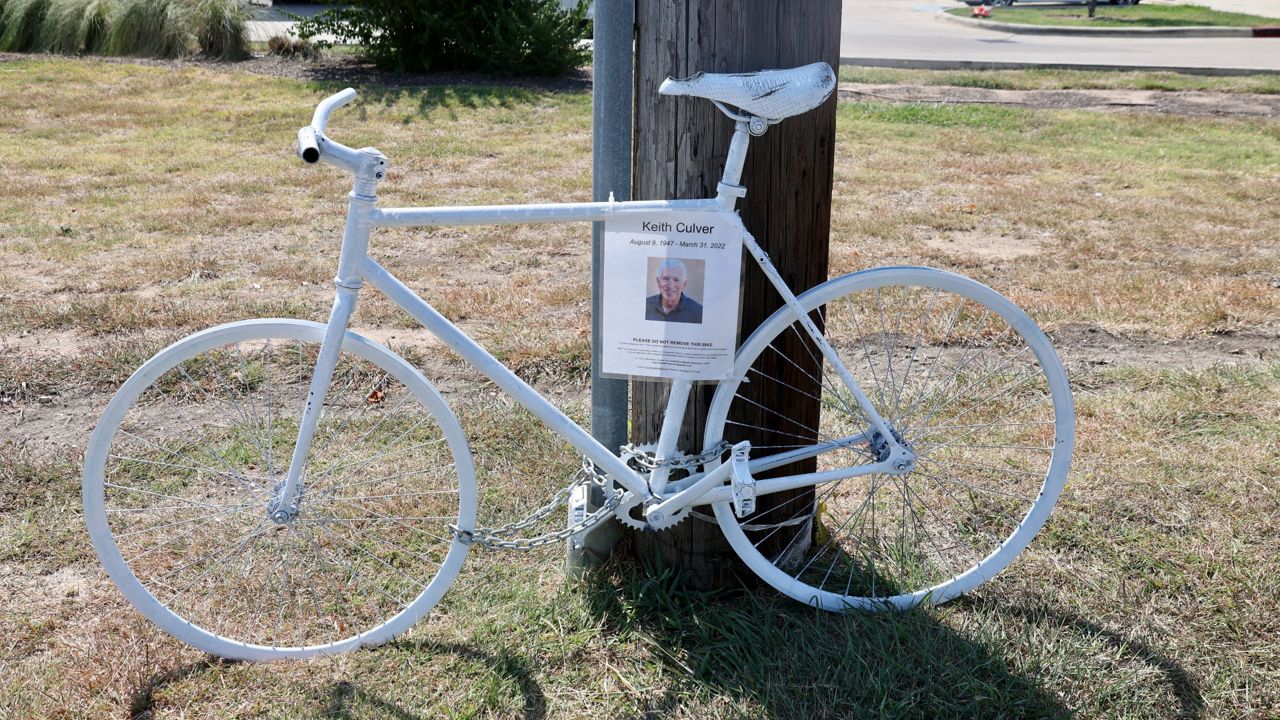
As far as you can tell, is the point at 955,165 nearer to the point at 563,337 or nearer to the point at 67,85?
the point at 563,337

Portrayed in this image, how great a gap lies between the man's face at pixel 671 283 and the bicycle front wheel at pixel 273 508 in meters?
0.60

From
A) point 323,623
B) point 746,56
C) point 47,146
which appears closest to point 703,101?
point 746,56

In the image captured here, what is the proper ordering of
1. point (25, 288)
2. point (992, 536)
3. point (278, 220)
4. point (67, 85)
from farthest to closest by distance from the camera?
point (67, 85)
point (278, 220)
point (25, 288)
point (992, 536)

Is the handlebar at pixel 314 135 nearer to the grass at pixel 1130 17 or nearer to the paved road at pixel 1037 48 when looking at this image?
the paved road at pixel 1037 48

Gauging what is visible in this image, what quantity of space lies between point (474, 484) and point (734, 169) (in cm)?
101

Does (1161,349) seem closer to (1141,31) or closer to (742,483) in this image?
(742,483)

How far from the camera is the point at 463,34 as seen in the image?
1164cm

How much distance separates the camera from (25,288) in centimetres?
522

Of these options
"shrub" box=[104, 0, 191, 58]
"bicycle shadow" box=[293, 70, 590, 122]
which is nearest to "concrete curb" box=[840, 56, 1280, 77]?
"bicycle shadow" box=[293, 70, 590, 122]

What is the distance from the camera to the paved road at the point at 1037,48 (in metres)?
14.0

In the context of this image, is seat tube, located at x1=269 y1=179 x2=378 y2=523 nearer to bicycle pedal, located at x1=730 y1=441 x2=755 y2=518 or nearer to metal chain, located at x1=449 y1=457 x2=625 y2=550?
metal chain, located at x1=449 y1=457 x2=625 y2=550

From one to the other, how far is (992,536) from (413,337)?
2.60 m

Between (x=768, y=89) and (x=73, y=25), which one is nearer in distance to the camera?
(x=768, y=89)

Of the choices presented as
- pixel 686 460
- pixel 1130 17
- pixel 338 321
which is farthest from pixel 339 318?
pixel 1130 17
